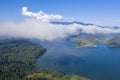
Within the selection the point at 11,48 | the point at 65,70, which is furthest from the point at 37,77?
the point at 11,48

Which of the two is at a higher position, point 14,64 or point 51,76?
point 14,64

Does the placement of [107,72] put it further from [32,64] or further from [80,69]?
[32,64]

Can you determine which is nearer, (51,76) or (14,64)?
(51,76)

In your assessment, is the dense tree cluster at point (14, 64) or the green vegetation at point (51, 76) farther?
the dense tree cluster at point (14, 64)

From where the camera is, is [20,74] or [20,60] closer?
[20,74]

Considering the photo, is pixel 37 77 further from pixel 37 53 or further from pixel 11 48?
pixel 11 48

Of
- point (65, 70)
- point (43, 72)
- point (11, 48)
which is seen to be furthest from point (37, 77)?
point (11, 48)

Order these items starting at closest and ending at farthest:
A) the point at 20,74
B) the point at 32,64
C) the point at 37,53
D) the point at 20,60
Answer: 1. the point at 20,74
2. the point at 32,64
3. the point at 20,60
4. the point at 37,53

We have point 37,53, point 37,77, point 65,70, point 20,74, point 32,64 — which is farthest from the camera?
point 37,53

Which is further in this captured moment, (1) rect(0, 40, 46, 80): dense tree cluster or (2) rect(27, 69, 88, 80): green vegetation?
(1) rect(0, 40, 46, 80): dense tree cluster
